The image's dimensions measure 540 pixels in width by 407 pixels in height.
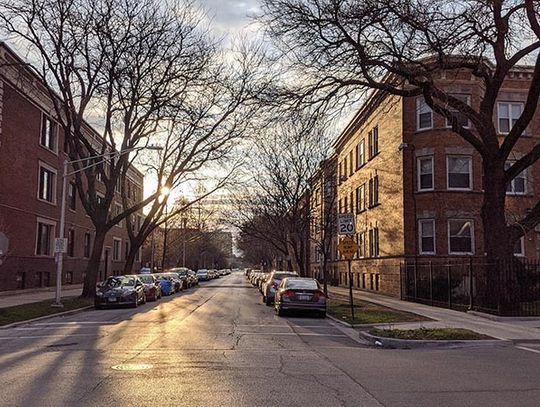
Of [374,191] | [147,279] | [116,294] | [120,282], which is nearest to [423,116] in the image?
[374,191]

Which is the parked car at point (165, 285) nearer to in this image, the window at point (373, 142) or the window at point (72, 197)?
the window at point (72, 197)

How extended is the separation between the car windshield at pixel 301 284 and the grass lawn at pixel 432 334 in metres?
6.10

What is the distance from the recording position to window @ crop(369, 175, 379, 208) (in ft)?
126

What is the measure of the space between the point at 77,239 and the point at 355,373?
40.8m

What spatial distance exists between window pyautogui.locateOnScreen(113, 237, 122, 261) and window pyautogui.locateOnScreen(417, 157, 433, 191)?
126 ft

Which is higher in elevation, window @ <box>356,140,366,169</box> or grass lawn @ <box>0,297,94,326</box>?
window @ <box>356,140,366,169</box>

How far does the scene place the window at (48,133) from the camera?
38.0 m

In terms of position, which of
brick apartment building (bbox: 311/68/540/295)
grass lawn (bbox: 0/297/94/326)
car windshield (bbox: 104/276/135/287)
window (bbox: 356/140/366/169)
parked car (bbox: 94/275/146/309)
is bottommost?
grass lawn (bbox: 0/297/94/326)

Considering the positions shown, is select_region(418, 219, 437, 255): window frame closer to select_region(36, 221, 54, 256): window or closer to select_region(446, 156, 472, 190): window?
select_region(446, 156, 472, 190): window

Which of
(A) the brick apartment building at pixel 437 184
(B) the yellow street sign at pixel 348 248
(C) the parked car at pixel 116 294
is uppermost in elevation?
(A) the brick apartment building at pixel 437 184

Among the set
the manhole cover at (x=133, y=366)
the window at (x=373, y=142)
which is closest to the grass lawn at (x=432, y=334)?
the manhole cover at (x=133, y=366)

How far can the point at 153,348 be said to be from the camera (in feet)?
41.9

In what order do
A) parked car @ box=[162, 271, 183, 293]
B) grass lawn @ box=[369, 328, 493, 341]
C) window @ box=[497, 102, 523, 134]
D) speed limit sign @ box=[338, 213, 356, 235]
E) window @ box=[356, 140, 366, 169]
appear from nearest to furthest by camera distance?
grass lawn @ box=[369, 328, 493, 341] → speed limit sign @ box=[338, 213, 356, 235] → window @ box=[497, 102, 523, 134] → parked car @ box=[162, 271, 183, 293] → window @ box=[356, 140, 366, 169]

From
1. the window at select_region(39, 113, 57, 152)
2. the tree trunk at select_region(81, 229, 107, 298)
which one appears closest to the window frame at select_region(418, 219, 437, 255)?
the tree trunk at select_region(81, 229, 107, 298)
